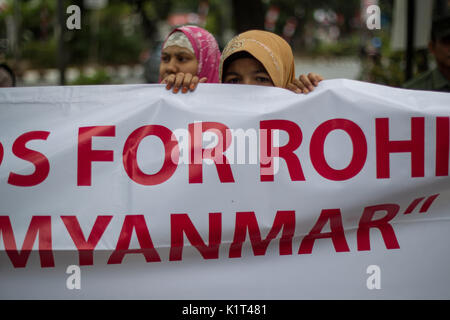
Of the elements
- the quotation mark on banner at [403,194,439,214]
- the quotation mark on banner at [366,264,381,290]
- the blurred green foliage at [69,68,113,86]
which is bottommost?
the quotation mark on banner at [366,264,381,290]

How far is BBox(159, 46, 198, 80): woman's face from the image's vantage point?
2.84 m

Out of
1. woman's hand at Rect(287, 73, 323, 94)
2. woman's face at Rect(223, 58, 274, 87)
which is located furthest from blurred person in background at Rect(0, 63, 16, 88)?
woman's hand at Rect(287, 73, 323, 94)


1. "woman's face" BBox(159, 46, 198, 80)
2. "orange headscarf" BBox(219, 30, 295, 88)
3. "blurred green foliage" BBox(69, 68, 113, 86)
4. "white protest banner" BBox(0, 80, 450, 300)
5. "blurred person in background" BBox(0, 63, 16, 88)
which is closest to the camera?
"white protest banner" BBox(0, 80, 450, 300)

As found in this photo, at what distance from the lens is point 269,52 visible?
243 cm

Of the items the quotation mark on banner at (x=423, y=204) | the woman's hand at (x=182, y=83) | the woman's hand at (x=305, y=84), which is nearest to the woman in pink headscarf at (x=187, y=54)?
the woman's hand at (x=182, y=83)

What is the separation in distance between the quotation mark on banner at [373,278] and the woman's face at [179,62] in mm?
1392

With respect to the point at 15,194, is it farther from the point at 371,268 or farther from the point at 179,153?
the point at 371,268

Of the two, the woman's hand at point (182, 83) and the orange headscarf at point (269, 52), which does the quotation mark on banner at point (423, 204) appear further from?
the woman's hand at point (182, 83)

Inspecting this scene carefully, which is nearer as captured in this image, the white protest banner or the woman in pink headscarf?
the white protest banner

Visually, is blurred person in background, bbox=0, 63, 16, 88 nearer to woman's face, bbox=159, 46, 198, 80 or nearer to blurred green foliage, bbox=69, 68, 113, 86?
woman's face, bbox=159, 46, 198, 80

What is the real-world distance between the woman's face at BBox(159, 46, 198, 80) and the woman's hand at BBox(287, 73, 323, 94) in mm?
719

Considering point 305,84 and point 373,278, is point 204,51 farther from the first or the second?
point 373,278

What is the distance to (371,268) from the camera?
2250mm
